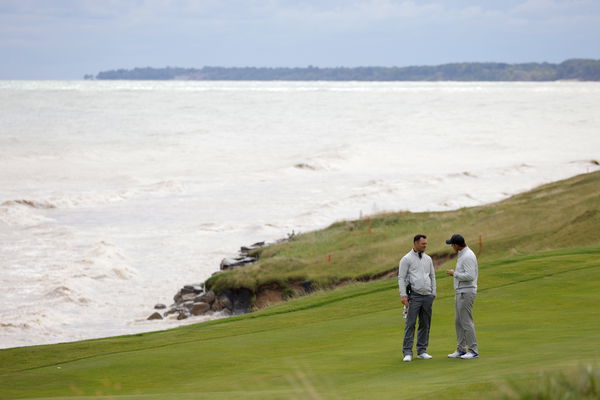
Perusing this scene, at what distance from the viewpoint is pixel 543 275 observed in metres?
24.3

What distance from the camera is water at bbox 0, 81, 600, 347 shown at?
40.5m

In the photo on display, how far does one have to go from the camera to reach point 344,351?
16875 mm

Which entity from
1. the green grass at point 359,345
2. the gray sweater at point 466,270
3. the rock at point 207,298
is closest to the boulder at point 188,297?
the rock at point 207,298

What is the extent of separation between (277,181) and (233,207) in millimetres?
20837

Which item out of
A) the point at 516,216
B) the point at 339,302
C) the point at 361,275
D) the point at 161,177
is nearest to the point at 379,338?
the point at 339,302

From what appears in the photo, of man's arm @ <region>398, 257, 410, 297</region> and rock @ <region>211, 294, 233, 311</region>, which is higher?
man's arm @ <region>398, 257, 410, 297</region>

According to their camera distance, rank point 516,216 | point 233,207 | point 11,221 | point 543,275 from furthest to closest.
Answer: point 233,207 < point 11,221 < point 516,216 < point 543,275

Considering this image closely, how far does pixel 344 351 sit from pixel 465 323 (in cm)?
310

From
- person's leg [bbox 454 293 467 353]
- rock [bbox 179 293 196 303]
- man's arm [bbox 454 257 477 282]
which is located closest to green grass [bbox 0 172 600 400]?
person's leg [bbox 454 293 467 353]

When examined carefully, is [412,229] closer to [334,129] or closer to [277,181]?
[277,181]

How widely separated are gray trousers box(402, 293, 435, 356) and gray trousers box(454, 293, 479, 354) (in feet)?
1.79

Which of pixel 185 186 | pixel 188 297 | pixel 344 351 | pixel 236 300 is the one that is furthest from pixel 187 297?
pixel 185 186

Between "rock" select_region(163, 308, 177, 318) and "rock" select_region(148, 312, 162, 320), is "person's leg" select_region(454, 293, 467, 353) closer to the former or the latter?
"rock" select_region(148, 312, 162, 320)

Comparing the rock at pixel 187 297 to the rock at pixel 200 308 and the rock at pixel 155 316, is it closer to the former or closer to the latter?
the rock at pixel 200 308
